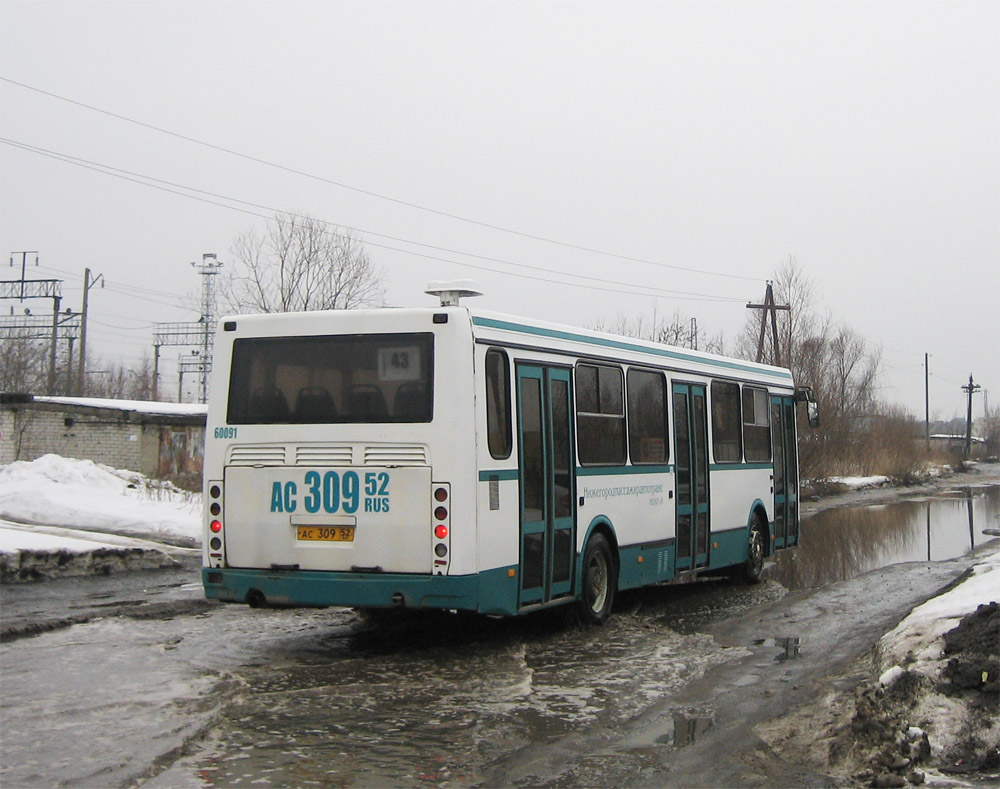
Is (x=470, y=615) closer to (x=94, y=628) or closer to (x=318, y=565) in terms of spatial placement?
(x=318, y=565)

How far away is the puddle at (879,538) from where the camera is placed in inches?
716

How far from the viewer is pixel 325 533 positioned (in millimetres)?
9297

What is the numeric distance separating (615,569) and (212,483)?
4.33 m

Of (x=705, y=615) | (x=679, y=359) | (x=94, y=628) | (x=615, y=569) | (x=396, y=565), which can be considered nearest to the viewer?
(x=396, y=565)

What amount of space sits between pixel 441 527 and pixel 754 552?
815 centimetres

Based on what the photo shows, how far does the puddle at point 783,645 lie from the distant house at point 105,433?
29.5 m

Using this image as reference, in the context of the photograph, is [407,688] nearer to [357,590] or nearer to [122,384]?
[357,590]

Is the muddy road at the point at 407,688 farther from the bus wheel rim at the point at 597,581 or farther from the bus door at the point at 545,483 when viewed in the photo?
the bus door at the point at 545,483

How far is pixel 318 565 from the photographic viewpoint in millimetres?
9281

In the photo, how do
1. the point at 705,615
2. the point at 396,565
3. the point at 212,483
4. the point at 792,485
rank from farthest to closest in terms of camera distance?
the point at 792,485, the point at 705,615, the point at 212,483, the point at 396,565

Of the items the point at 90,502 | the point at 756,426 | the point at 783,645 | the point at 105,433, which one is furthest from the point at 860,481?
the point at 783,645

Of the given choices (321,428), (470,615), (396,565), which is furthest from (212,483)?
(470,615)

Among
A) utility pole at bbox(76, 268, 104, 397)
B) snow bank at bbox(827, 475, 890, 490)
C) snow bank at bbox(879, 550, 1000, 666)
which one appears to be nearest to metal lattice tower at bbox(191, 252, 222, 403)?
utility pole at bbox(76, 268, 104, 397)

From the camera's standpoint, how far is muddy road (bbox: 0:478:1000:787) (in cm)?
628
